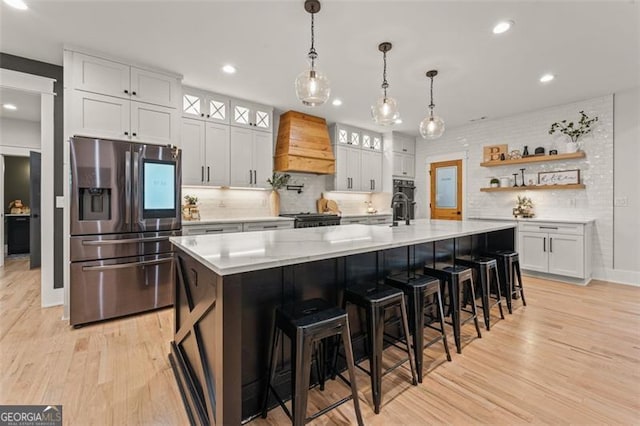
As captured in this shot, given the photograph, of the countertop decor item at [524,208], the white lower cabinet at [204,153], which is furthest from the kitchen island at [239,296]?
the countertop decor item at [524,208]

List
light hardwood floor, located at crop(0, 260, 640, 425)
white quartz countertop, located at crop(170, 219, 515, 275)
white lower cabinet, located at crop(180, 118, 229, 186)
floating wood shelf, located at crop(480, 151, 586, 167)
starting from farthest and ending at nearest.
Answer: floating wood shelf, located at crop(480, 151, 586, 167) < white lower cabinet, located at crop(180, 118, 229, 186) < light hardwood floor, located at crop(0, 260, 640, 425) < white quartz countertop, located at crop(170, 219, 515, 275)

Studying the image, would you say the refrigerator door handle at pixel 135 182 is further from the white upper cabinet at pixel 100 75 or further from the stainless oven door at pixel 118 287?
the white upper cabinet at pixel 100 75

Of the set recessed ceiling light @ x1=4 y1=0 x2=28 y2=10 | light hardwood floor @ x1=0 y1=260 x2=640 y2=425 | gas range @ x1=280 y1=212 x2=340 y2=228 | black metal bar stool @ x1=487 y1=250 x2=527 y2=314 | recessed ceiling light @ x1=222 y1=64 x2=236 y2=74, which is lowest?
light hardwood floor @ x1=0 y1=260 x2=640 y2=425

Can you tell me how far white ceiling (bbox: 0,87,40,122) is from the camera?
3861 millimetres

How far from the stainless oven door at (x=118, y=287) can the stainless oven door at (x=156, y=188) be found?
0.38m

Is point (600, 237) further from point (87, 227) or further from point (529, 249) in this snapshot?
point (87, 227)

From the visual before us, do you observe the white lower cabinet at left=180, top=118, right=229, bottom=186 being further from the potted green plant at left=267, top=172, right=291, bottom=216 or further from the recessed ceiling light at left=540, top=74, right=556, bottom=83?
the recessed ceiling light at left=540, top=74, right=556, bottom=83

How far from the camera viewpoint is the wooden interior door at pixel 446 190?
239 inches

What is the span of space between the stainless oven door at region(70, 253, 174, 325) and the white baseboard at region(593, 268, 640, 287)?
5.92 meters

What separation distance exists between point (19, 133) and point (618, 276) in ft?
33.1

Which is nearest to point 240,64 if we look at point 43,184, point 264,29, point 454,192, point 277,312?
point 264,29

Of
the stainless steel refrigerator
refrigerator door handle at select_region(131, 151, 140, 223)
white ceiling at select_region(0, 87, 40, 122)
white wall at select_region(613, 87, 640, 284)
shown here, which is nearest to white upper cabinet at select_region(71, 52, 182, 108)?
the stainless steel refrigerator

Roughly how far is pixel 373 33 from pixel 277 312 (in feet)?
8.42

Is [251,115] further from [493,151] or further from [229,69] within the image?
[493,151]
